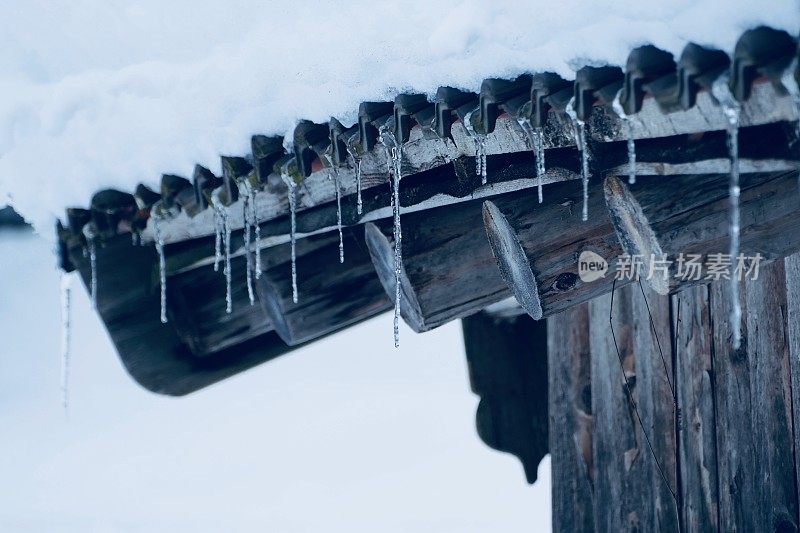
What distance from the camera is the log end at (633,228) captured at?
2.32 meters

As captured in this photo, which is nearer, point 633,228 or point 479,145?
point 633,228

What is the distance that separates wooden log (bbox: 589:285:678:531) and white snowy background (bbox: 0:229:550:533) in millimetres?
5884

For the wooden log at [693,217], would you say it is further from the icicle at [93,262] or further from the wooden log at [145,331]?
the wooden log at [145,331]

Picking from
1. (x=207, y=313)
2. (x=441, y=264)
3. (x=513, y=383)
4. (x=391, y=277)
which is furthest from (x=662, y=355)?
(x=207, y=313)

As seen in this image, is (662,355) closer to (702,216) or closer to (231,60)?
(702,216)

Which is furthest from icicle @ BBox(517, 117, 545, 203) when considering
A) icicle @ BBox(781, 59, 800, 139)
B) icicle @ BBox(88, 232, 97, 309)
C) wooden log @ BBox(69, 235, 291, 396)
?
wooden log @ BBox(69, 235, 291, 396)

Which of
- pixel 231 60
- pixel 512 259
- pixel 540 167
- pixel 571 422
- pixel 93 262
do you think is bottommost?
pixel 571 422

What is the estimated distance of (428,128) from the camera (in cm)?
253

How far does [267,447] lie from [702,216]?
10131 millimetres

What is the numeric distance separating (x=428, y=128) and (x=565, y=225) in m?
0.54

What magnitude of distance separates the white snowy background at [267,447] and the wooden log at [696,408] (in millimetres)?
6357

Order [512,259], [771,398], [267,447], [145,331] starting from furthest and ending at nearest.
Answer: [267,447]
[145,331]
[771,398]
[512,259]

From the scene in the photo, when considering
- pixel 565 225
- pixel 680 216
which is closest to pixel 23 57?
pixel 565 225

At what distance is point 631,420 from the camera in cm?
369
